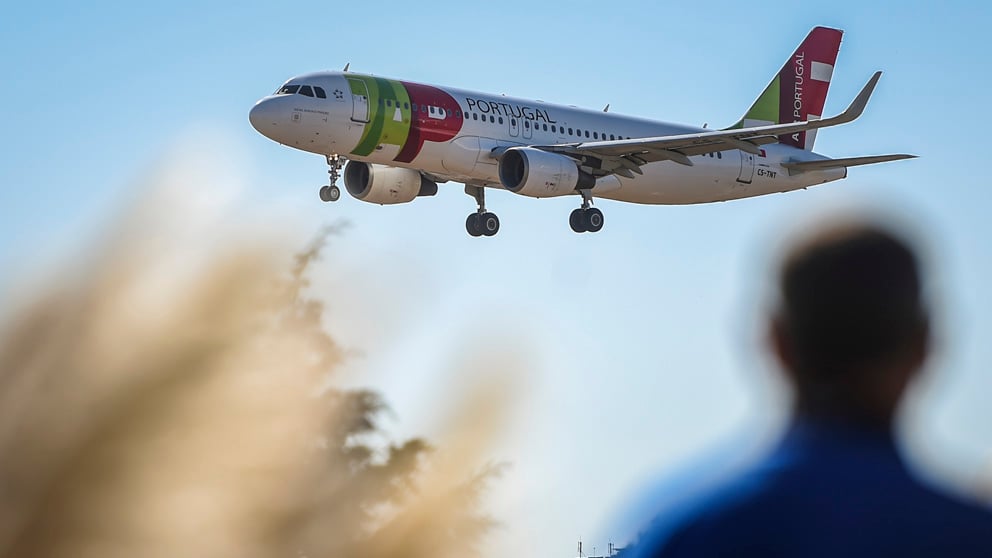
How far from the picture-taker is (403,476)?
7062 mm

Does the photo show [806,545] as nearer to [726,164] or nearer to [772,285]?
[772,285]

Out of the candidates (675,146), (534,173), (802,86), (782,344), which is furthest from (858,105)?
(782,344)

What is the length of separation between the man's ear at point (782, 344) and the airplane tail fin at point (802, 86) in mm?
44669

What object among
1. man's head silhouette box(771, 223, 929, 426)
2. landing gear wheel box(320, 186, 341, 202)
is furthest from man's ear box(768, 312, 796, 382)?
landing gear wheel box(320, 186, 341, 202)

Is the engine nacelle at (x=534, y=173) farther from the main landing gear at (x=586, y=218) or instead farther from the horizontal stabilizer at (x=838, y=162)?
the horizontal stabilizer at (x=838, y=162)

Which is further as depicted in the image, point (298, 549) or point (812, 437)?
point (298, 549)

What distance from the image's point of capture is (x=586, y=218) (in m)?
37.5

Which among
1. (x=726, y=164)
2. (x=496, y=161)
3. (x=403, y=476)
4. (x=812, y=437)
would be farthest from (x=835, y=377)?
(x=726, y=164)

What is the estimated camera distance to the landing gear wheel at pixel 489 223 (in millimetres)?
37812

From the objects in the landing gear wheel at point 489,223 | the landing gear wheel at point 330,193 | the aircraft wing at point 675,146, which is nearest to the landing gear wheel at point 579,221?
the aircraft wing at point 675,146

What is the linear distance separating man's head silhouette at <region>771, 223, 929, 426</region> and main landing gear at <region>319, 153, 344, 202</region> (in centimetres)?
3220

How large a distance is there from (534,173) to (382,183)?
13.5ft

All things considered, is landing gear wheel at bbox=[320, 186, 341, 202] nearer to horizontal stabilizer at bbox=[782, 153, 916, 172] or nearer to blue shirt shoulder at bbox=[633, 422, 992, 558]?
horizontal stabilizer at bbox=[782, 153, 916, 172]

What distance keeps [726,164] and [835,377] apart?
129 ft
